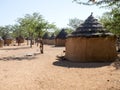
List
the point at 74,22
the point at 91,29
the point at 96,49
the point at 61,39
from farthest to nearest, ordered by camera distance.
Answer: the point at 74,22
the point at 61,39
the point at 91,29
the point at 96,49

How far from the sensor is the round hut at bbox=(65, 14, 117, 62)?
17703 mm

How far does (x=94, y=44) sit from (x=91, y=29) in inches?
48.2

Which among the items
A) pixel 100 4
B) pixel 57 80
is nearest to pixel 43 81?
pixel 57 80

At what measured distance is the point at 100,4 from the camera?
24.7 feet

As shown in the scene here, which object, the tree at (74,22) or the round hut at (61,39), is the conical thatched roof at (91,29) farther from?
the tree at (74,22)

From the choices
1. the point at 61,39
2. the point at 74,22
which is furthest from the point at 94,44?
the point at 74,22

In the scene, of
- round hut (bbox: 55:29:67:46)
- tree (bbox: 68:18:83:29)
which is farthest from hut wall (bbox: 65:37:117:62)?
tree (bbox: 68:18:83:29)

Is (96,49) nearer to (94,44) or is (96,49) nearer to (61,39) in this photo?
(94,44)

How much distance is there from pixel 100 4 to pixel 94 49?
10426 millimetres

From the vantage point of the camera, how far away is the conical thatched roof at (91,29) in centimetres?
1780

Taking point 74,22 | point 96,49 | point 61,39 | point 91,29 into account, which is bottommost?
point 96,49

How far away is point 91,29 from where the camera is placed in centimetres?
1822

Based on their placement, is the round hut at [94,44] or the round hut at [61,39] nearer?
the round hut at [94,44]

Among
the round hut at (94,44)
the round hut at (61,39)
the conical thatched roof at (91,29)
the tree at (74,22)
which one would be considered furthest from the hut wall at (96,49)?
the tree at (74,22)
